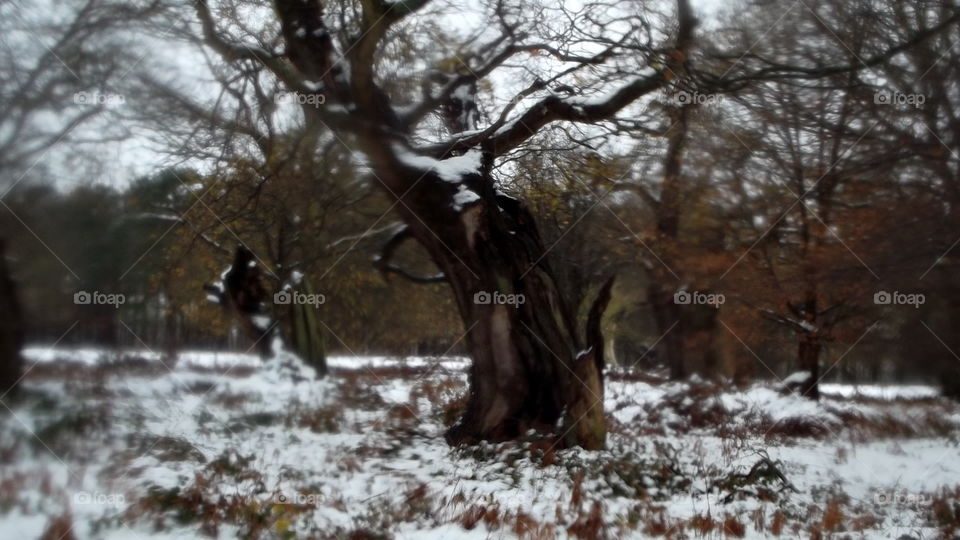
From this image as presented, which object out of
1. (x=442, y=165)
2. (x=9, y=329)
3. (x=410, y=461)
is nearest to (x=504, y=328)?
(x=410, y=461)

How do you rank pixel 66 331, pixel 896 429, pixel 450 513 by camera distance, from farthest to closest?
pixel 896 429, pixel 66 331, pixel 450 513

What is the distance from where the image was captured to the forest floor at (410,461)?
5.74 meters

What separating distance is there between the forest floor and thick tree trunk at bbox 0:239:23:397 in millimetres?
122

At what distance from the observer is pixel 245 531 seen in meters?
5.43

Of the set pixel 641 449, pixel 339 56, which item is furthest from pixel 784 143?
pixel 339 56

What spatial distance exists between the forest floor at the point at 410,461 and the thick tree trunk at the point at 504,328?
0.90 feet

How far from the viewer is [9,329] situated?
662 centimetres

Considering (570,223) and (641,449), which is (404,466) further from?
(570,223)

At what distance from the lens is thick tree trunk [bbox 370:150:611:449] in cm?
777

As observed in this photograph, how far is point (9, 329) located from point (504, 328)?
4459 mm

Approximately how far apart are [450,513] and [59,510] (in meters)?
2.82

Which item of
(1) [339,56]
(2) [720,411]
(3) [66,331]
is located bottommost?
(2) [720,411]

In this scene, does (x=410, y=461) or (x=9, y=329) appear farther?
(x=410, y=461)

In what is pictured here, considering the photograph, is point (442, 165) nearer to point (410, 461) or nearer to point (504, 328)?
point (504, 328)
